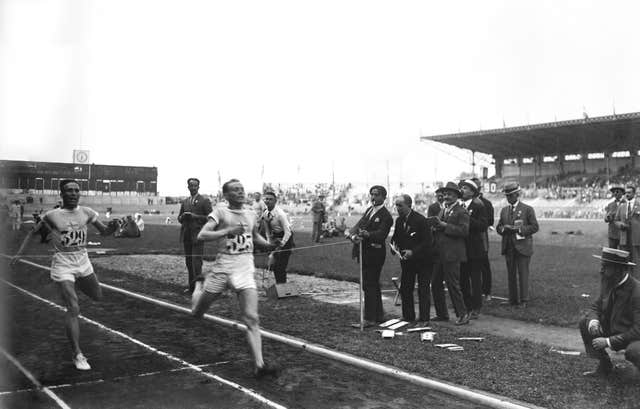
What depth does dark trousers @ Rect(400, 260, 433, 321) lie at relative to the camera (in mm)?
A: 8492

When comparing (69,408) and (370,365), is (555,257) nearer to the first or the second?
(370,365)

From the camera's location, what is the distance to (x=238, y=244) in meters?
6.30

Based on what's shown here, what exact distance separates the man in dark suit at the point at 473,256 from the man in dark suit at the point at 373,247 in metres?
1.44

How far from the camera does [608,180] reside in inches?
1877

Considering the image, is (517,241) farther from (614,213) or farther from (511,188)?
(614,213)

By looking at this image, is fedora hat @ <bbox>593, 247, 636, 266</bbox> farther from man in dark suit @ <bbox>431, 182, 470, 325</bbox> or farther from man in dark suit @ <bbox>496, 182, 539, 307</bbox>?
man in dark suit @ <bbox>496, 182, 539, 307</bbox>

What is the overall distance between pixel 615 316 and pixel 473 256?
356 centimetres

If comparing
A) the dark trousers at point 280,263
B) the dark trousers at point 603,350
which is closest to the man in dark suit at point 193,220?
the dark trousers at point 280,263

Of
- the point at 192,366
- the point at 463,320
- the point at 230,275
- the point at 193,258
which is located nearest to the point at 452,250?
the point at 463,320

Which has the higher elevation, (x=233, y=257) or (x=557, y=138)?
(x=557, y=138)

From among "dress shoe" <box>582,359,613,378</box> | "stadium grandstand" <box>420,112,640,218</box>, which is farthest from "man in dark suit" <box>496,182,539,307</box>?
"stadium grandstand" <box>420,112,640,218</box>

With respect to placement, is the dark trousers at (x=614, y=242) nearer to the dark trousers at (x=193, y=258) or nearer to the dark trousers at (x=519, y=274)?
the dark trousers at (x=519, y=274)

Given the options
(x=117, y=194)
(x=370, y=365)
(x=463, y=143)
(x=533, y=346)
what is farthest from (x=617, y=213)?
(x=463, y=143)

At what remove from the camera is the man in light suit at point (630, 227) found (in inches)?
439
